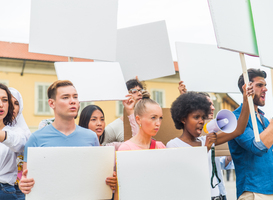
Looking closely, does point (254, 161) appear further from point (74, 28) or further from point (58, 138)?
point (74, 28)

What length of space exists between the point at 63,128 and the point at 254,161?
1.57m

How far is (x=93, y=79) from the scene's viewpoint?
3.35 m

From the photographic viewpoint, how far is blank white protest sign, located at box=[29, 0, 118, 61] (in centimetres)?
337

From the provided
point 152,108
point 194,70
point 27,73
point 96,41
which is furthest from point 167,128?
point 27,73

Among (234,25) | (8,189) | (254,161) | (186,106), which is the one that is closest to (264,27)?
(234,25)

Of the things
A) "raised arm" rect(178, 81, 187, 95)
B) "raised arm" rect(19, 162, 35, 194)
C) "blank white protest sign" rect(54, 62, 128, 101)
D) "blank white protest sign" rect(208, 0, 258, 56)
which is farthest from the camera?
"raised arm" rect(178, 81, 187, 95)

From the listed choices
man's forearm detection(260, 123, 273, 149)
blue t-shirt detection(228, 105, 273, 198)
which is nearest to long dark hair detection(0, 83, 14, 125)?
blue t-shirt detection(228, 105, 273, 198)

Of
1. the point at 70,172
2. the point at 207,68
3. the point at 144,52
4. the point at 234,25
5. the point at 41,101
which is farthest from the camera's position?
the point at 41,101

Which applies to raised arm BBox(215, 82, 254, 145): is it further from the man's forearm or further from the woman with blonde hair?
the woman with blonde hair

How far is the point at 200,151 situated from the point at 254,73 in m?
1.17

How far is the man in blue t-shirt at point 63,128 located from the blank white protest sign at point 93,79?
0.38 metres

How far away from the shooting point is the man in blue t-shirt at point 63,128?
2.64 meters

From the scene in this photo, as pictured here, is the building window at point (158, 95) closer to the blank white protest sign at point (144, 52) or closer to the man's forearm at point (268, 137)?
the blank white protest sign at point (144, 52)

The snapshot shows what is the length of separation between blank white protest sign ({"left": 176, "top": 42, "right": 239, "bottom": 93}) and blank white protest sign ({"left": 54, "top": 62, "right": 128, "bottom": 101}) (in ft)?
2.66
